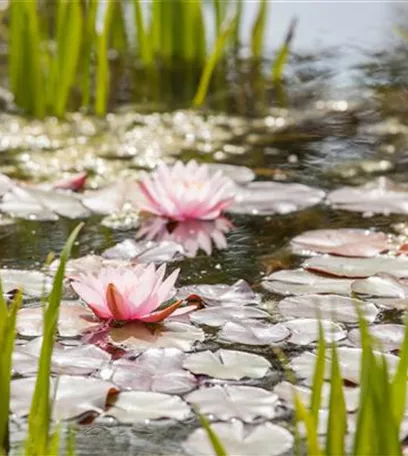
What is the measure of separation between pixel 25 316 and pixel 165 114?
145 centimetres

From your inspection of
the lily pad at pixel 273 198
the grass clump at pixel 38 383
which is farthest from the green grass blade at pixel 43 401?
the lily pad at pixel 273 198

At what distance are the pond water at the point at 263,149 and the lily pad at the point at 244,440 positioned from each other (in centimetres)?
2

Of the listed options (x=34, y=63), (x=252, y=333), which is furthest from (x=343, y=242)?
Result: (x=34, y=63)

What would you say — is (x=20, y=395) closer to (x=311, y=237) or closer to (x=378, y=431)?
Answer: (x=378, y=431)

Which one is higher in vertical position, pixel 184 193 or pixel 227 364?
pixel 184 193

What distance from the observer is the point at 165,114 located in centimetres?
314

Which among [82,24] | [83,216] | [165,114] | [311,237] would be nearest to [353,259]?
[311,237]

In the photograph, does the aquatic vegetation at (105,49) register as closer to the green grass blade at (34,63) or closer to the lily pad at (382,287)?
the green grass blade at (34,63)

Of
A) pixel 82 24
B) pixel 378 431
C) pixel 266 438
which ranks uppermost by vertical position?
pixel 82 24

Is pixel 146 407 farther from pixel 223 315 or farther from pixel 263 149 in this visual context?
pixel 263 149

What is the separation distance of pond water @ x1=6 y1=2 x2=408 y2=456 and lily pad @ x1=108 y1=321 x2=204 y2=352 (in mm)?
31

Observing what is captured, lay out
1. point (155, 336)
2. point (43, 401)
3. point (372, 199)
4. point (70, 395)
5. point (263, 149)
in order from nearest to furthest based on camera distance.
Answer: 1. point (43, 401)
2. point (70, 395)
3. point (155, 336)
4. point (372, 199)
5. point (263, 149)

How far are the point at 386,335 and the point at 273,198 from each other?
0.73 meters

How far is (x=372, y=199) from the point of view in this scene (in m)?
2.38
